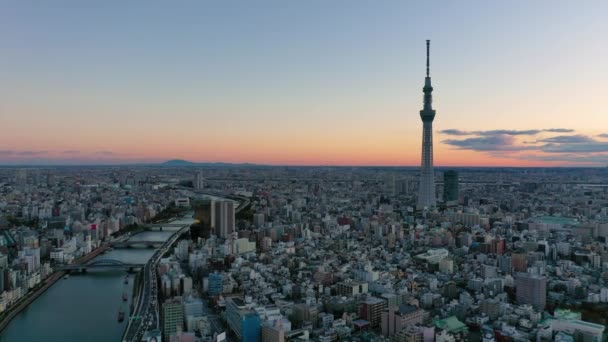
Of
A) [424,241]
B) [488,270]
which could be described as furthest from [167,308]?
[424,241]

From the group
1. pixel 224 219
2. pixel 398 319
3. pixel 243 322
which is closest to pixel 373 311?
pixel 398 319

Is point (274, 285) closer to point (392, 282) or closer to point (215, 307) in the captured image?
point (215, 307)

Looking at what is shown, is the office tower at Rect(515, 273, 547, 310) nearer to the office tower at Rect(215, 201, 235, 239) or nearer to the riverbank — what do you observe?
the riverbank

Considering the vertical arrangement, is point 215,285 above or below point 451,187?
below

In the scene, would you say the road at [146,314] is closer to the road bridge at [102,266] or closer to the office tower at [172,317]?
the office tower at [172,317]

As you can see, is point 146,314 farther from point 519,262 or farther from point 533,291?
point 519,262

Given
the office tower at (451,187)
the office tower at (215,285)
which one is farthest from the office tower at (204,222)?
the office tower at (451,187)

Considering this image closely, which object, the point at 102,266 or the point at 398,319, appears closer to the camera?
the point at 398,319
